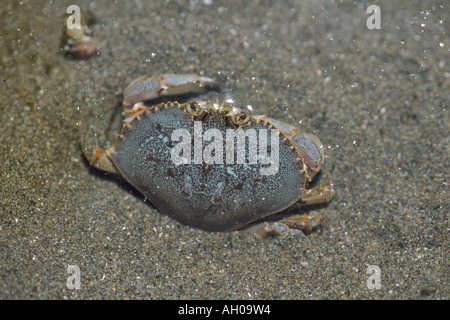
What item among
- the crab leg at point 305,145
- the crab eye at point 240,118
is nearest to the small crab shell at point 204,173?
the crab eye at point 240,118

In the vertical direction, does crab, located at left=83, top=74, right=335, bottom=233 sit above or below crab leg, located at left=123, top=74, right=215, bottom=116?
below

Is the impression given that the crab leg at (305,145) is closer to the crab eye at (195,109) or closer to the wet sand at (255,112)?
the wet sand at (255,112)

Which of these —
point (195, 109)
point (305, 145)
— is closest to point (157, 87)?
point (195, 109)

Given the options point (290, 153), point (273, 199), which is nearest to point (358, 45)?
point (290, 153)

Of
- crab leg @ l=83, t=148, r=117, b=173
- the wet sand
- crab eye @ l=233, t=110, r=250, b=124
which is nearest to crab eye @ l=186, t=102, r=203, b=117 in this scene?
crab eye @ l=233, t=110, r=250, b=124

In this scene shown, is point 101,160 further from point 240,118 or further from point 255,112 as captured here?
point 255,112

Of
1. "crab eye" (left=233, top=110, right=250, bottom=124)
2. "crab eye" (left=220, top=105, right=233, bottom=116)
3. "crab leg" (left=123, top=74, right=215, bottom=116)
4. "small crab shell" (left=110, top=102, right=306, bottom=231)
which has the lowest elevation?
"small crab shell" (left=110, top=102, right=306, bottom=231)

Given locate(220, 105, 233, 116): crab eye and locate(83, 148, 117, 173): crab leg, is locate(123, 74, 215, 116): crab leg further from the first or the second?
locate(220, 105, 233, 116): crab eye
